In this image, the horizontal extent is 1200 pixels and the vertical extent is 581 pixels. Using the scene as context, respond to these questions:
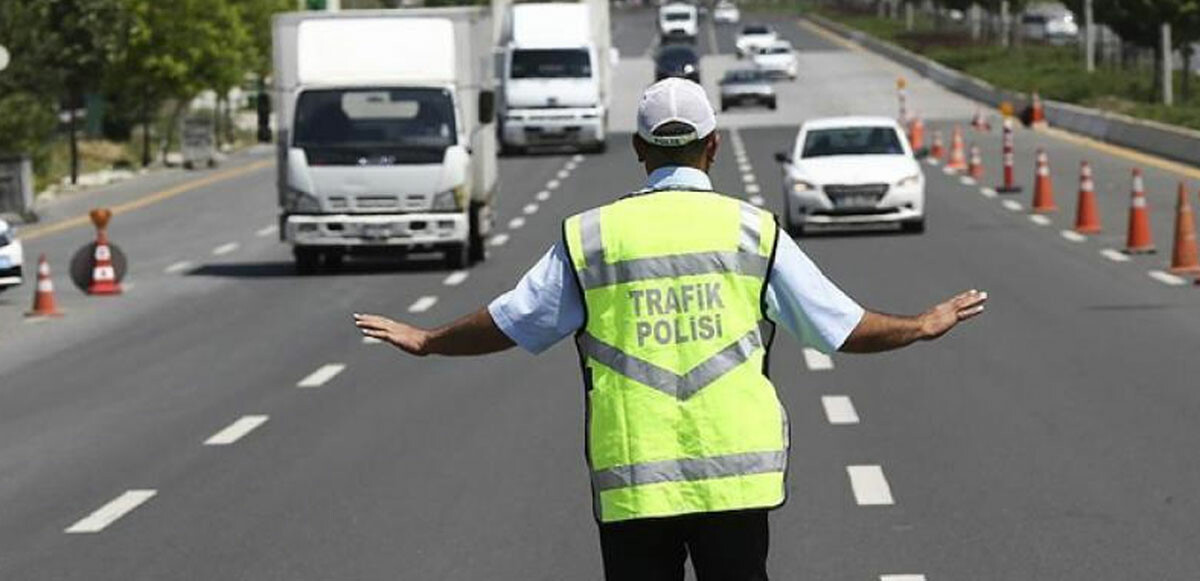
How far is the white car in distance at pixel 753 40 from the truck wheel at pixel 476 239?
7128cm

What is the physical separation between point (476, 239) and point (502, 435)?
15.0 m

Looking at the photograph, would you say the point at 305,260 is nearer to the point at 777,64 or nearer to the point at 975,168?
the point at 975,168

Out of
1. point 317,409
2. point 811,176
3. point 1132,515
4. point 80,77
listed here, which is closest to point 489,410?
point 317,409

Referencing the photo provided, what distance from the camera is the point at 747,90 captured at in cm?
8019

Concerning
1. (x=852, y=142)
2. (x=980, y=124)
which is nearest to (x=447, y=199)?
(x=852, y=142)

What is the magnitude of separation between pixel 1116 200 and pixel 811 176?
6408mm

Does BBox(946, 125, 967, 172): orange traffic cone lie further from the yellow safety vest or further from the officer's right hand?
the yellow safety vest

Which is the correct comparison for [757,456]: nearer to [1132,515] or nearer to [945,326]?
[945,326]

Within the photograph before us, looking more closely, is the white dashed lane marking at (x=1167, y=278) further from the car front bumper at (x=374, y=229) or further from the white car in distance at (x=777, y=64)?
the white car in distance at (x=777, y=64)

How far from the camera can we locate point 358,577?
10766 mm

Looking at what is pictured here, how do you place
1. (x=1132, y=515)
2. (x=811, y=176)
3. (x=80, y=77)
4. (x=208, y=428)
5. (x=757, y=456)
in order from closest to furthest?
(x=757, y=456) < (x=1132, y=515) < (x=208, y=428) < (x=811, y=176) < (x=80, y=77)

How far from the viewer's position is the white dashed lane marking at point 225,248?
33906mm

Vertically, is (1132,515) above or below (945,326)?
below

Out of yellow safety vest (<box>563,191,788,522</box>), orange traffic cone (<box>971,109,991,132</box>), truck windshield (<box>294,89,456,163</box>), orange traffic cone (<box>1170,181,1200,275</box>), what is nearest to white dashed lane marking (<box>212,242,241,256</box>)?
truck windshield (<box>294,89,456,163</box>)
